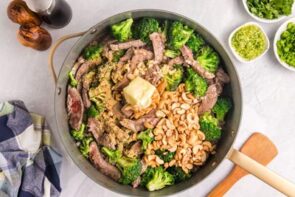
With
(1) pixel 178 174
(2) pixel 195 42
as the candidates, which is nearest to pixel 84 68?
(2) pixel 195 42

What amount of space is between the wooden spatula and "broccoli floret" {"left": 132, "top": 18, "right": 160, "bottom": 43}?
62 cm

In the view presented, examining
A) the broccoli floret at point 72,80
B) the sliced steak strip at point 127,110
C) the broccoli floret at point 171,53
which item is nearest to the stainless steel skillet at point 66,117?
the broccoli floret at point 72,80

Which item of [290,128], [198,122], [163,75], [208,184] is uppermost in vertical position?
[163,75]

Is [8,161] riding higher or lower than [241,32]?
lower

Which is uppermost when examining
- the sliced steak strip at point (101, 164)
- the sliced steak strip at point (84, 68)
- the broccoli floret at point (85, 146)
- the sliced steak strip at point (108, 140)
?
the sliced steak strip at point (84, 68)

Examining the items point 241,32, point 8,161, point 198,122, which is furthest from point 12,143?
point 241,32

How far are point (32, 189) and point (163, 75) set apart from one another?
2.34ft

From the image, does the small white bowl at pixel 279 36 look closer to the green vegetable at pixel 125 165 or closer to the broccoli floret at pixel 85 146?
the green vegetable at pixel 125 165

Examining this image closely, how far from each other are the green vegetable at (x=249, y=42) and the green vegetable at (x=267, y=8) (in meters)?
0.07

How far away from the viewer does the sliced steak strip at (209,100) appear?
1994 mm

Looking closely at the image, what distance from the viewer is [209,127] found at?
6.50 ft

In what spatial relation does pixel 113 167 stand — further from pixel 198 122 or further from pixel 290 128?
pixel 290 128

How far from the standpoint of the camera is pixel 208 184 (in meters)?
2.17

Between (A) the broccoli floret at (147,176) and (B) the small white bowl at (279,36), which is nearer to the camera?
(A) the broccoli floret at (147,176)
